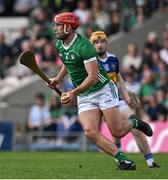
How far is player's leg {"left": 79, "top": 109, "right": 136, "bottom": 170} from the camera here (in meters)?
12.9

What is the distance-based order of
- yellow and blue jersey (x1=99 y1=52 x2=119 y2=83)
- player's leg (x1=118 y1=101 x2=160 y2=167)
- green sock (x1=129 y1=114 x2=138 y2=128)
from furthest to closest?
yellow and blue jersey (x1=99 y1=52 x2=119 y2=83) < player's leg (x1=118 y1=101 x2=160 y2=167) < green sock (x1=129 y1=114 x2=138 y2=128)

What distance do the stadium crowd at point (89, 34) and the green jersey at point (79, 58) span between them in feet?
32.3

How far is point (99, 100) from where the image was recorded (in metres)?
13.2

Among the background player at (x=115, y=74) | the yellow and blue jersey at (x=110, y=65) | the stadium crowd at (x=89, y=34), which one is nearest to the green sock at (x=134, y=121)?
the background player at (x=115, y=74)

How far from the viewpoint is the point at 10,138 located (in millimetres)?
23422

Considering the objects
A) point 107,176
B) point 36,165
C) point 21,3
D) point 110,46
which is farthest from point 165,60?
point 107,176

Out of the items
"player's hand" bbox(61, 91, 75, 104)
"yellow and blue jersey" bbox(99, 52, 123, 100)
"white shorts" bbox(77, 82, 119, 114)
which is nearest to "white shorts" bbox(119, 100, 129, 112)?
"yellow and blue jersey" bbox(99, 52, 123, 100)

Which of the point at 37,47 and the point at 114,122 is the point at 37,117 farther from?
the point at 114,122

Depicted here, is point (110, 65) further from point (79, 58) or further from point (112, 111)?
point (79, 58)

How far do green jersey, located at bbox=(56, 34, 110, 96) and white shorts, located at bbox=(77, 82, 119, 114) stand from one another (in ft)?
0.23

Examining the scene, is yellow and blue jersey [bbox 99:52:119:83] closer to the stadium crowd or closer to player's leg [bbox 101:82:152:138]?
player's leg [bbox 101:82:152:138]

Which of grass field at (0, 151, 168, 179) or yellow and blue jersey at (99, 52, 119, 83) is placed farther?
yellow and blue jersey at (99, 52, 119, 83)

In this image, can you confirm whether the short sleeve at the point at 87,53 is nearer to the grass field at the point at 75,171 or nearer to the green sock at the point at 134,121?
the green sock at the point at 134,121

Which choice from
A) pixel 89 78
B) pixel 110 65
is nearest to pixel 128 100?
pixel 110 65
